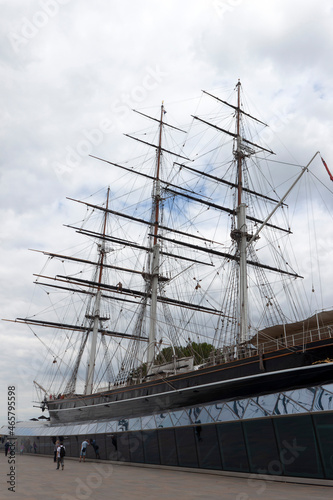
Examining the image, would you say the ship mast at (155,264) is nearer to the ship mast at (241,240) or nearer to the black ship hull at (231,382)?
the black ship hull at (231,382)

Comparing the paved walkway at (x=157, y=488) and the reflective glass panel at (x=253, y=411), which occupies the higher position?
the reflective glass panel at (x=253, y=411)

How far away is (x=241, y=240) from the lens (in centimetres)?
2819

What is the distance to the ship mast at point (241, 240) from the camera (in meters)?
24.3

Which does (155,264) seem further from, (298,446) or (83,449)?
(298,446)

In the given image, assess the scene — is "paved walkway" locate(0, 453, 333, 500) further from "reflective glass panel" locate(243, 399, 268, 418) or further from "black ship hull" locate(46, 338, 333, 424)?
"black ship hull" locate(46, 338, 333, 424)

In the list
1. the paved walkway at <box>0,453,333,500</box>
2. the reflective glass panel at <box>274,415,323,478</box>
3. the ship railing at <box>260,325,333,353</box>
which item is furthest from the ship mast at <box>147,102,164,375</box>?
the reflective glass panel at <box>274,415,323,478</box>

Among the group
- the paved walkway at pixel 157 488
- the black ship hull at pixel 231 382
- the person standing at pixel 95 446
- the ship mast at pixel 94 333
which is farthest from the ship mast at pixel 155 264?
the paved walkway at pixel 157 488

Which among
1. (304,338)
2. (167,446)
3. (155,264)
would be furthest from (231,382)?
(155,264)

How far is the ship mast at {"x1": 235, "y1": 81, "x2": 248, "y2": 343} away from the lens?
79.8 feet

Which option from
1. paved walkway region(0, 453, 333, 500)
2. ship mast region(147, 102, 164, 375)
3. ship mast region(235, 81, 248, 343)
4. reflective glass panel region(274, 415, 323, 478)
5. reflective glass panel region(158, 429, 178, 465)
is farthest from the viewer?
Result: ship mast region(147, 102, 164, 375)

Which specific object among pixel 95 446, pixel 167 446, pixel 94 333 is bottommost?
pixel 95 446

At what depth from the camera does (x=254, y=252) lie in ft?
100

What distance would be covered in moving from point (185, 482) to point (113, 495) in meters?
3.68

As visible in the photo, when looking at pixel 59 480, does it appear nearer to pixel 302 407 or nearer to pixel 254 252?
pixel 302 407
